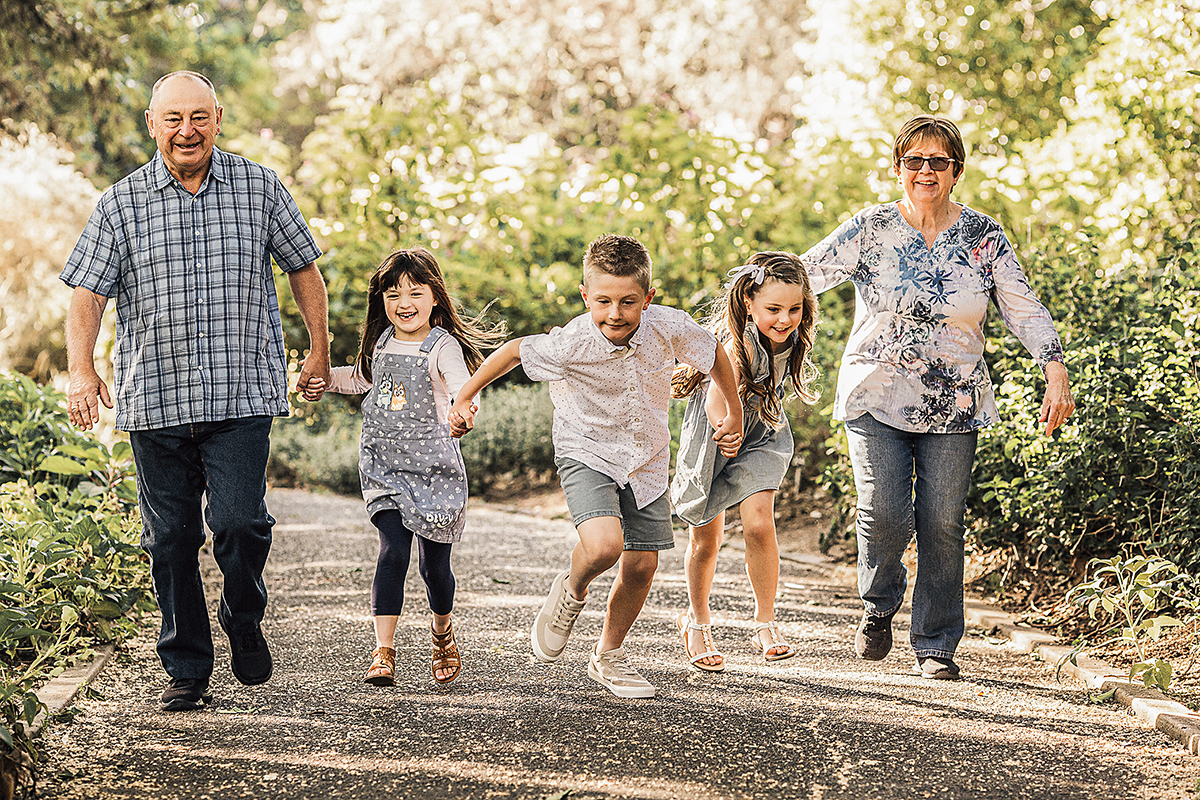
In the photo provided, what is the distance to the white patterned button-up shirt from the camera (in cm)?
398

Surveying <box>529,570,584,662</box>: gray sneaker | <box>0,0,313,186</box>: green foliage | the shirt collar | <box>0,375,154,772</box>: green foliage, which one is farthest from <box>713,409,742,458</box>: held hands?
<box>0,0,313,186</box>: green foliage

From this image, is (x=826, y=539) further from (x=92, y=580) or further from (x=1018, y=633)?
(x=92, y=580)

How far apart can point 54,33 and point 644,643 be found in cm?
747

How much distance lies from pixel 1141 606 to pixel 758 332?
193 centimetres

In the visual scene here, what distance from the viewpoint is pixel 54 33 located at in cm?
Result: 966

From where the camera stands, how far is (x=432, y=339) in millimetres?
4465

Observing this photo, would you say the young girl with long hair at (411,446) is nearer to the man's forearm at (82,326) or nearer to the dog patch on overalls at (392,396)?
the dog patch on overalls at (392,396)

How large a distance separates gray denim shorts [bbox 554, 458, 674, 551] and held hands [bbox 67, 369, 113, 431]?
1411mm

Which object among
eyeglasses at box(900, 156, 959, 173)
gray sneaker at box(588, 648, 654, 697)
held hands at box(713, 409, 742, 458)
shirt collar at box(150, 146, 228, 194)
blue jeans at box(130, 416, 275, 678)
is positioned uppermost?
eyeglasses at box(900, 156, 959, 173)

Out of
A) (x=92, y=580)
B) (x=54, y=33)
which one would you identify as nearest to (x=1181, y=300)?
(x=92, y=580)

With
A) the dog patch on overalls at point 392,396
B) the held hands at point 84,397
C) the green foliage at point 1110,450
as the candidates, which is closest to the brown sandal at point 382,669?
the dog patch on overalls at point 392,396

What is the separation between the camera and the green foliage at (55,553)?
3961mm

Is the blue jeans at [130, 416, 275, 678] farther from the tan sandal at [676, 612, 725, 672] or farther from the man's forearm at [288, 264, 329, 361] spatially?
the tan sandal at [676, 612, 725, 672]

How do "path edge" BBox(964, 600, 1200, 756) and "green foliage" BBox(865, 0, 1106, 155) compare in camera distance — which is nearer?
"path edge" BBox(964, 600, 1200, 756)
